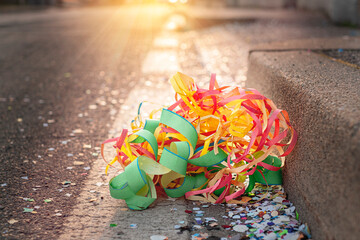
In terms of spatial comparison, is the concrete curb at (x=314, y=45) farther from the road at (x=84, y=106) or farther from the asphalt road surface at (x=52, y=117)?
the asphalt road surface at (x=52, y=117)

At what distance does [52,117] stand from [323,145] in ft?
10.4

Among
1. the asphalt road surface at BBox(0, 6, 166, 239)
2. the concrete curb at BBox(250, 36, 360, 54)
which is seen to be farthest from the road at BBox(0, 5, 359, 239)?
the concrete curb at BBox(250, 36, 360, 54)

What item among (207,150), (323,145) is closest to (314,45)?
(207,150)

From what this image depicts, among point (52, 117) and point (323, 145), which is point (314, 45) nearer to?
point (52, 117)

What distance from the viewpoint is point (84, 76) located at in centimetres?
662

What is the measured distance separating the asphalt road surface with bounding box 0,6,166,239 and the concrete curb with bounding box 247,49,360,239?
1.30 metres

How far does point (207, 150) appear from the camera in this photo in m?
2.74

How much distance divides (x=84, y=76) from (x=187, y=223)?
179 inches

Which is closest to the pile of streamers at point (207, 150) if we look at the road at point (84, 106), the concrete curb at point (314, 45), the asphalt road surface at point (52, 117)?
the road at point (84, 106)

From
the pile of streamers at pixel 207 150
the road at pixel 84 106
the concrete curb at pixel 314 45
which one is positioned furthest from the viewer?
the concrete curb at pixel 314 45

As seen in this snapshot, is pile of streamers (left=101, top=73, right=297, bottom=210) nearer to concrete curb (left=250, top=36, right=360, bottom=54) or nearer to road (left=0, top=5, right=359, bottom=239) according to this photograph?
road (left=0, top=5, right=359, bottom=239)

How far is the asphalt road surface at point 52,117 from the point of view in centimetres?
272

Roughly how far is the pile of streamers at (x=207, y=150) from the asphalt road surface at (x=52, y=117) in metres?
0.46

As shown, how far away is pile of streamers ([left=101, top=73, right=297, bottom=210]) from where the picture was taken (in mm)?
2646
